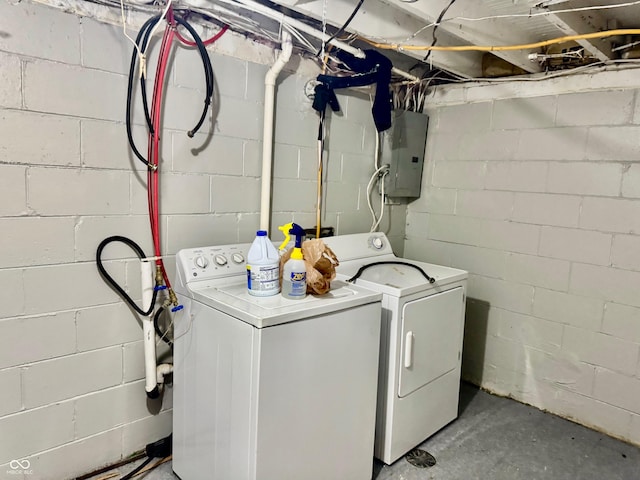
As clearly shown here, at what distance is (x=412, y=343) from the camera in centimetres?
203

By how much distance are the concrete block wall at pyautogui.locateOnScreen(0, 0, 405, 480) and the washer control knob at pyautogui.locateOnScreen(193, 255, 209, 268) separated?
0.72 feet

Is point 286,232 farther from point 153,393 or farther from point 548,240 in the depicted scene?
point 548,240

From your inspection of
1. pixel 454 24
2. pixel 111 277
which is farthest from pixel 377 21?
pixel 111 277

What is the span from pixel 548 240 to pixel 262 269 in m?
1.77

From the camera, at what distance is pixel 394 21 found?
2143mm

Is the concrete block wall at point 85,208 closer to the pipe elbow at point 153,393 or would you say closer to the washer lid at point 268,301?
the pipe elbow at point 153,393

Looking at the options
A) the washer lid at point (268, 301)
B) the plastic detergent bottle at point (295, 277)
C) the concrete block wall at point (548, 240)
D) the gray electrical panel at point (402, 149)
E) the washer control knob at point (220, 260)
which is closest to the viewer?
the washer lid at point (268, 301)

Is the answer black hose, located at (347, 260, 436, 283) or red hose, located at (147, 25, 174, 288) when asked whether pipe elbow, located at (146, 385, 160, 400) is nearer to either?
red hose, located at (147, 25, 174, 288)

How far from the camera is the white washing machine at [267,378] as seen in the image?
4.93 ft

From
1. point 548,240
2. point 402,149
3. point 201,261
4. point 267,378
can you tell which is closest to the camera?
point 267,378

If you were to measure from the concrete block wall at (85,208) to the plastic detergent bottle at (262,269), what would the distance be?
0.50 metres

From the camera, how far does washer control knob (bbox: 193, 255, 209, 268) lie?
1.83m

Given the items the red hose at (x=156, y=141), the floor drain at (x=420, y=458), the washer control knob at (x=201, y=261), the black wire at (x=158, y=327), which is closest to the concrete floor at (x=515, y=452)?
the floor drain at (x=420, y=458)

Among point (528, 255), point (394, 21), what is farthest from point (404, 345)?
point (394, 21)
